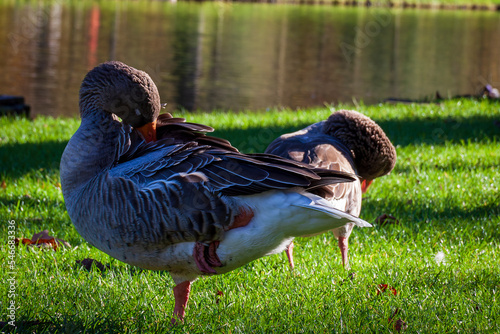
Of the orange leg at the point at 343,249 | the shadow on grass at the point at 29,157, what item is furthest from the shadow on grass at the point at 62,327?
the shadow on grass at the point at 29,157

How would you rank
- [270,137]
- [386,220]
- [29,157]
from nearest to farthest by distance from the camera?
[386,220]
[29,157]
[270,137]

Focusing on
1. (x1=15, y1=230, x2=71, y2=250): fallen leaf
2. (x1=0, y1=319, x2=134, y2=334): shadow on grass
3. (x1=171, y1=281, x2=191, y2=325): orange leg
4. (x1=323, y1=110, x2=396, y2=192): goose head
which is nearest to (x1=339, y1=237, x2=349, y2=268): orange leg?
(x1=323, y1=110, x2=396, y2=192): goose head

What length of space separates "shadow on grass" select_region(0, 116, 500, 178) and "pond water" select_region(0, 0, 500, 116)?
4.67 meters

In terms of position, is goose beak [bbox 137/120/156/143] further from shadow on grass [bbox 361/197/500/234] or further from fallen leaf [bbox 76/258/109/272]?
shadow on grass [bbox 361/197/500/234]

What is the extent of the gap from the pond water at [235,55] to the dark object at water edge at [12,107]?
172 cm

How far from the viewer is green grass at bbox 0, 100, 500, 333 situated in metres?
3.33

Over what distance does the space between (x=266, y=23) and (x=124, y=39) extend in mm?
13514

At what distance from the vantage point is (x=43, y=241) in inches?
180

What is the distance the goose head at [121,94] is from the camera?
349 centimetres

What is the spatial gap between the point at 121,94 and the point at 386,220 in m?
2.82

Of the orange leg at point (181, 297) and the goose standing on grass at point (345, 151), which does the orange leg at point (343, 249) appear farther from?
the orange leg at point (181, 297)

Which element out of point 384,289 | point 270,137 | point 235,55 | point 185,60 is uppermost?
point 235,55

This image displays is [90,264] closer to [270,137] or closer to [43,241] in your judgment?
[43,241]

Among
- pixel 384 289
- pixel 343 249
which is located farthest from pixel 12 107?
pixel 384 289
